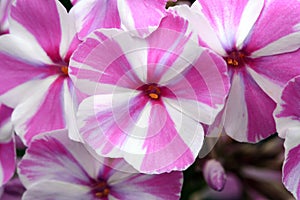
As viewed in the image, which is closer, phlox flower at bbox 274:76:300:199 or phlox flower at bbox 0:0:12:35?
phlox flower at bbox 274:76:300:199

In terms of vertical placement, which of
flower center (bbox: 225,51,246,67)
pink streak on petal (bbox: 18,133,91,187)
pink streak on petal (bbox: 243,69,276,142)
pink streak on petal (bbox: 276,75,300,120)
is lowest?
pink streak on petal (bbox: 18,133,91,187)

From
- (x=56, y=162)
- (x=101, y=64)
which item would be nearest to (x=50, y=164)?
(x=56, y=162)

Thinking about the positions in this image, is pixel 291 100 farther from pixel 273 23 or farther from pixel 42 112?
pixel 42 112

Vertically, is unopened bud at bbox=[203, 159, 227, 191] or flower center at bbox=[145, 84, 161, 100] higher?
flower center at bbox=[145, 84, 161, 100]

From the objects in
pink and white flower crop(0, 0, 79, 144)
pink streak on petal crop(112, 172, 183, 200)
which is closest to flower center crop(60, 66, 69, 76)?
pink and white flower crop(0, 0, 79, 144)

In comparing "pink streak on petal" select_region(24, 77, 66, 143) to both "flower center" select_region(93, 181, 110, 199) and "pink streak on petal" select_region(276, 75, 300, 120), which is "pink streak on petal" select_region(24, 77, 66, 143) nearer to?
"flower center" select_region(93, 181, 110, 199)

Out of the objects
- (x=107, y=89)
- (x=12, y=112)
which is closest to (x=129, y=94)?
(x=107, y=89)

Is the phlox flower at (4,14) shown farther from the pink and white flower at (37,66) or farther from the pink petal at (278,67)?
the pink petal at (278,67)
